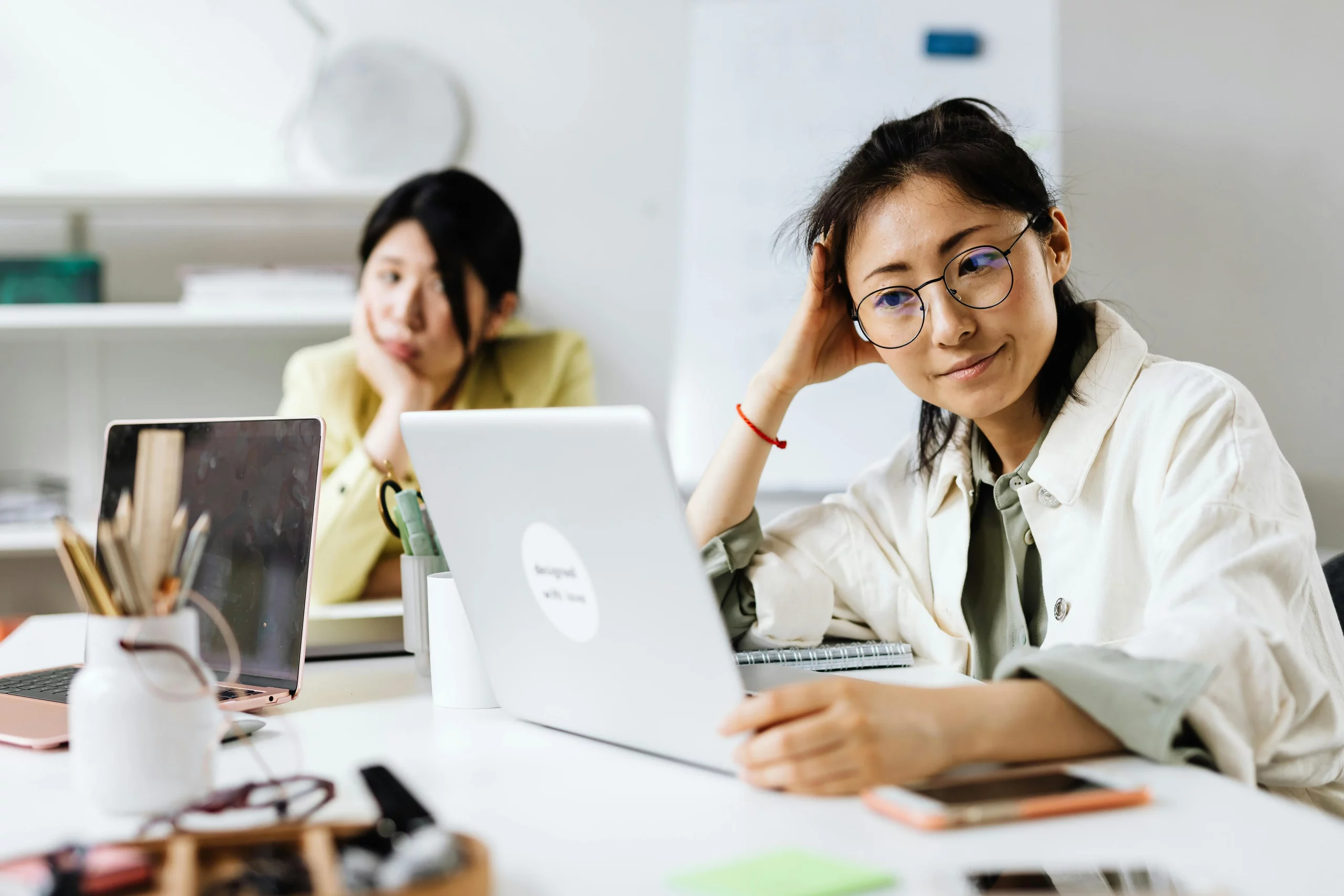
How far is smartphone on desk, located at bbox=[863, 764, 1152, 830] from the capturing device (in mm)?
618

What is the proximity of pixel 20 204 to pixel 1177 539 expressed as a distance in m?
2.55

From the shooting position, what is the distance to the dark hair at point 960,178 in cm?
113

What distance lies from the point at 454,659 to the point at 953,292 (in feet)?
1.90

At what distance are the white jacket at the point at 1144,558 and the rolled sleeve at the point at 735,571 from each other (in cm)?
2

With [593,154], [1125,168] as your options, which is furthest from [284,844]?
[1125,168]

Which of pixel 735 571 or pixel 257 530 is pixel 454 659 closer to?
pixel 257 530

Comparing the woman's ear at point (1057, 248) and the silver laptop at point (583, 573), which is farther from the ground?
the woman's ear at point (1057, 248)

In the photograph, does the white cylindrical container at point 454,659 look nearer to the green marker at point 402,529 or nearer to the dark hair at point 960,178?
the green marker at point 402,529

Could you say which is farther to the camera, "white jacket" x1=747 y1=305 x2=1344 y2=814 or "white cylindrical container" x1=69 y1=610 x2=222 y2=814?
"white jacket" x1=747 y1=305 x2=1344 y2=814

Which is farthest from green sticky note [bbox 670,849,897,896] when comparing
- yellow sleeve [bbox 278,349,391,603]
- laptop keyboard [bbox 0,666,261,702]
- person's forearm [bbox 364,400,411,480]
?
person's forearm [bbox 364,400,411,480]

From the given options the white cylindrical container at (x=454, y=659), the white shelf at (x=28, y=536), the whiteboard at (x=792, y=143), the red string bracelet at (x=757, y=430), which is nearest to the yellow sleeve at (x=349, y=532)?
the white shelf at (x=28, y=536)

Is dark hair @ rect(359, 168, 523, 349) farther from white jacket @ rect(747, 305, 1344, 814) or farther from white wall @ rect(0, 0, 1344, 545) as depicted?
white jacket @ rect(747, 305, 1344, 814)

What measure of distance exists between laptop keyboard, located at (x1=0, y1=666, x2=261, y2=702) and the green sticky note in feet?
1.65

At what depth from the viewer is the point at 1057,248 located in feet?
4.02
